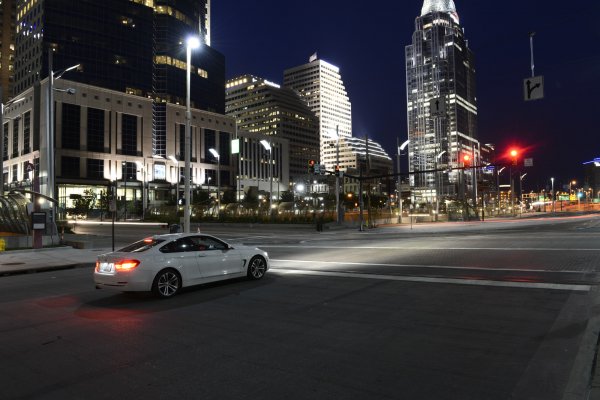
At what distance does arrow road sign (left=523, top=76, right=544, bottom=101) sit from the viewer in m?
18.4

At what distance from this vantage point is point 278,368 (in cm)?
524

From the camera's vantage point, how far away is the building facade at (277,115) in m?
175

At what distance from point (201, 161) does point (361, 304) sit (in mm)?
117782

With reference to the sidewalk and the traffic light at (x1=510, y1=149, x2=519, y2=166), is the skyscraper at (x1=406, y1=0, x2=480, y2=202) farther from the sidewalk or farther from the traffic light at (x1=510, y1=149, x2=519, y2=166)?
the sidewalk

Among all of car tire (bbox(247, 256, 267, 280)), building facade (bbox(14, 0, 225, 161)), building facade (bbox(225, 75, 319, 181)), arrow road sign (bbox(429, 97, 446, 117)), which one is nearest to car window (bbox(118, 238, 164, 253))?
car tire (bbox(247, 256, 267, 280))

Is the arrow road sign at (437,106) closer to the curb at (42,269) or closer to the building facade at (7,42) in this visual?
the curb at (42,269)

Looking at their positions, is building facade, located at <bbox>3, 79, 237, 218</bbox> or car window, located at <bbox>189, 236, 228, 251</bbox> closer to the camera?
car window, located at <bbox>189, 236, 228, 251</bbox>

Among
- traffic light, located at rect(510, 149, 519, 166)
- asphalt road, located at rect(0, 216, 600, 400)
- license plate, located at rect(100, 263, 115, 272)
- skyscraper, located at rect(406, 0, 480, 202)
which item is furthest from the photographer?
skyscraper, located at rect(406, 0, 480, 202)

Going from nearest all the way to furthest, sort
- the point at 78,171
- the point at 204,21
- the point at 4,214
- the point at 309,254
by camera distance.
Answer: the point at 309,254 < the point at 4,214 < the point at 78,171 < the point at 204,21

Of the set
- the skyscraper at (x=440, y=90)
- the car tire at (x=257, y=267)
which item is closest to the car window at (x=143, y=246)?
the car tire at (x=257, y=267)

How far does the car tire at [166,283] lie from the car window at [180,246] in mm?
503

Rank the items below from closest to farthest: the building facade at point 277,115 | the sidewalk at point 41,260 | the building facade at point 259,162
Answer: the sidewalk at point 41,260 → the building facade at point 259,162 → the building facade at point 277,115

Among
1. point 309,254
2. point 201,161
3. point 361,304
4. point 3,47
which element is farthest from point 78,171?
point 361,304

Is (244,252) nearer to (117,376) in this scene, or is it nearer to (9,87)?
(117,376)
